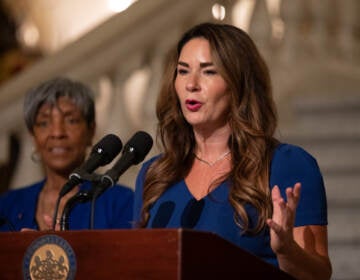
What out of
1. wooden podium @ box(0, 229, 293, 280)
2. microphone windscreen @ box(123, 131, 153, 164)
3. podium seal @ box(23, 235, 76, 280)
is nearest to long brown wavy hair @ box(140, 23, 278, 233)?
microphone windscreen @ box(123, 131, 153, 164)

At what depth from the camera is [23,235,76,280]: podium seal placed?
2.22m

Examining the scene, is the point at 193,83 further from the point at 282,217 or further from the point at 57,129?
the point at 57,129

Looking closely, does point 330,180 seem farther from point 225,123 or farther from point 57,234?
point 57,234

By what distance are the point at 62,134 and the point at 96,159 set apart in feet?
3.61

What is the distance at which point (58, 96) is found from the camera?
3662 mm

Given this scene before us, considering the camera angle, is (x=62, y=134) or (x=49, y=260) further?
(x=62, y=134)

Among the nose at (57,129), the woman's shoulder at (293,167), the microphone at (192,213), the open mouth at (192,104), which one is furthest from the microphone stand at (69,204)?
the nose at (57,129)

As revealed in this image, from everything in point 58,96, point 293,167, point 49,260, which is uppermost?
point 58,96

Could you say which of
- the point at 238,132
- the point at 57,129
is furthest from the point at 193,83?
the point at 57,129

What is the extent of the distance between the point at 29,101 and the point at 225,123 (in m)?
1.08

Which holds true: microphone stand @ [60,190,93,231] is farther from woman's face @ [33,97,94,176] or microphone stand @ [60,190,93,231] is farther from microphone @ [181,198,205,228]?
woman's face @ [33,97,94,176]

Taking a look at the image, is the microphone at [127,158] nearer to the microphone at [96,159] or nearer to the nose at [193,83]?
the microphone at [96,159]

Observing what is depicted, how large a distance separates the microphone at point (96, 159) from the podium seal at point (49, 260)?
30 cm

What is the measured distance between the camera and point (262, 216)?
262 cm
